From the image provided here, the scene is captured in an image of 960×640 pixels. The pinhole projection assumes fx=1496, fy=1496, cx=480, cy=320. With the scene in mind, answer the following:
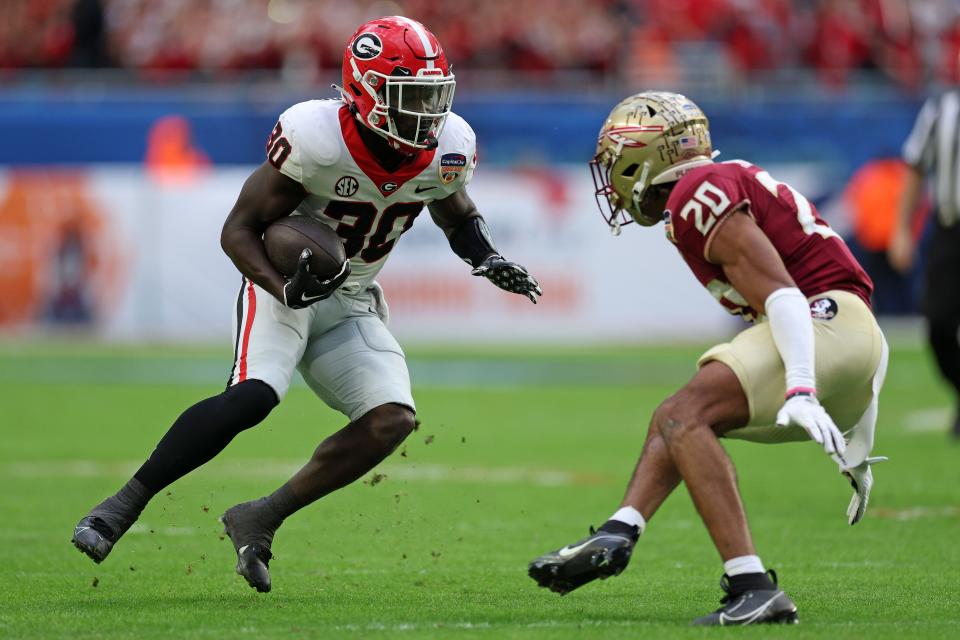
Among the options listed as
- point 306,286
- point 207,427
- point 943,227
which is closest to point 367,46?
point 306,286

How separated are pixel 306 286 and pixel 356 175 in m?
0.46

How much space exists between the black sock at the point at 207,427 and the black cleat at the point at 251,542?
0.38 m

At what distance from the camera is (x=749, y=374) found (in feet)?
13.1

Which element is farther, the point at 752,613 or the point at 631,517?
the point at 631,517

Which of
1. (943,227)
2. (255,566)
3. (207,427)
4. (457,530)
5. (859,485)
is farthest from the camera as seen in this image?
(943,227)

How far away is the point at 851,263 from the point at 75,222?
37.7ft

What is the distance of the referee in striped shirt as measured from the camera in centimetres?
830

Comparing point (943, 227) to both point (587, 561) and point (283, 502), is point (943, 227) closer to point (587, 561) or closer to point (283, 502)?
point (283, 502)

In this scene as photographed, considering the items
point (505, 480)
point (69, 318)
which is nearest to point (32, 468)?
point (505, 480)

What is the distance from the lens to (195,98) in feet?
49.9

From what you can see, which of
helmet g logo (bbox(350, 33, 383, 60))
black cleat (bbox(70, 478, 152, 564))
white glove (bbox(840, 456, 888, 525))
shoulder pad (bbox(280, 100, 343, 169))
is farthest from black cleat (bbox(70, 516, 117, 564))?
white glove (bbox(840, 456, 888, 525))

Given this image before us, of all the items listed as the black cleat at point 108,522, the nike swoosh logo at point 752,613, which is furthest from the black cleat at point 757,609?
the black cleat at point 108,522

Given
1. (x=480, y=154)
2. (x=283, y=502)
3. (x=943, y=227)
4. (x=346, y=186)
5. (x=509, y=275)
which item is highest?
(x=346, y=186)

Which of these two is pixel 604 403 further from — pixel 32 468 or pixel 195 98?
pixel 195 98
